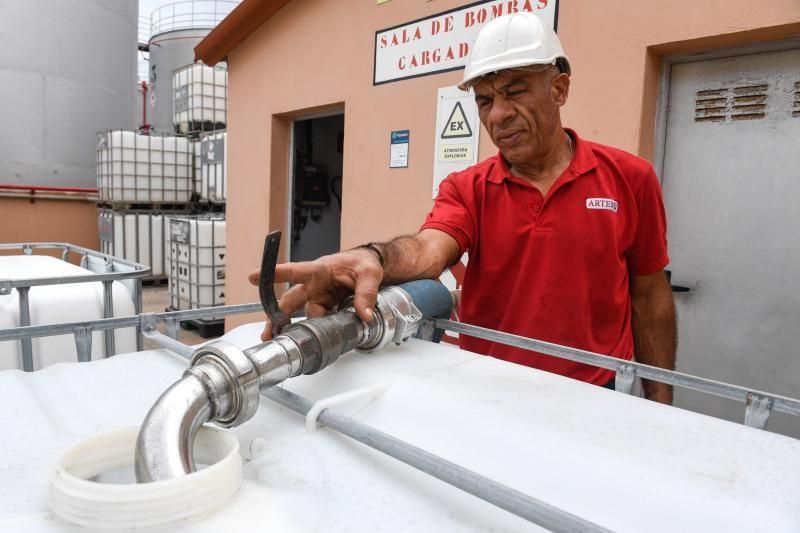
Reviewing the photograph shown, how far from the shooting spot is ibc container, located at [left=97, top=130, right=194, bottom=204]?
7.03m

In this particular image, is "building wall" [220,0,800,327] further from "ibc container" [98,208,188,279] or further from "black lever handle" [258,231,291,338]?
"ibc container" [98,208,188,279]

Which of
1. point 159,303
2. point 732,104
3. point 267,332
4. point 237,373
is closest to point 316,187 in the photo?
point 159,303

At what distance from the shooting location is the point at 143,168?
714 cm

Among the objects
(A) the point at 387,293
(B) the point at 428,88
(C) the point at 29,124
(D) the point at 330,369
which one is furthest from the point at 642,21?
(C) the point at 29,124

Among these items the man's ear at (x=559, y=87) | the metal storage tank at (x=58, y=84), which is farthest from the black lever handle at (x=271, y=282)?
the metal storage tank at (x=58, y=84)

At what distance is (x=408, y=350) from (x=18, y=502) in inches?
25.9

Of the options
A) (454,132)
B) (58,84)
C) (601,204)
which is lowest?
(601,204)

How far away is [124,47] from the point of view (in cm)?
866

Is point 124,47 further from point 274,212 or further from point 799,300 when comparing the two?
point 799,300

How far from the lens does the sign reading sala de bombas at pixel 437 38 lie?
103 inches

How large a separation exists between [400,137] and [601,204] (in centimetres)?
188

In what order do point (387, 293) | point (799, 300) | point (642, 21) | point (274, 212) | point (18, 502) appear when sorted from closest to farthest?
point (18, 502) → point (387, 293) → point (799, 300) → point (642, 21) → point (274, 212)

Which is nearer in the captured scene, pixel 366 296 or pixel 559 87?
pixel 366 296

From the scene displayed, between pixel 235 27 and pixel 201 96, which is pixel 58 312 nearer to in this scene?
pixel 235 27
